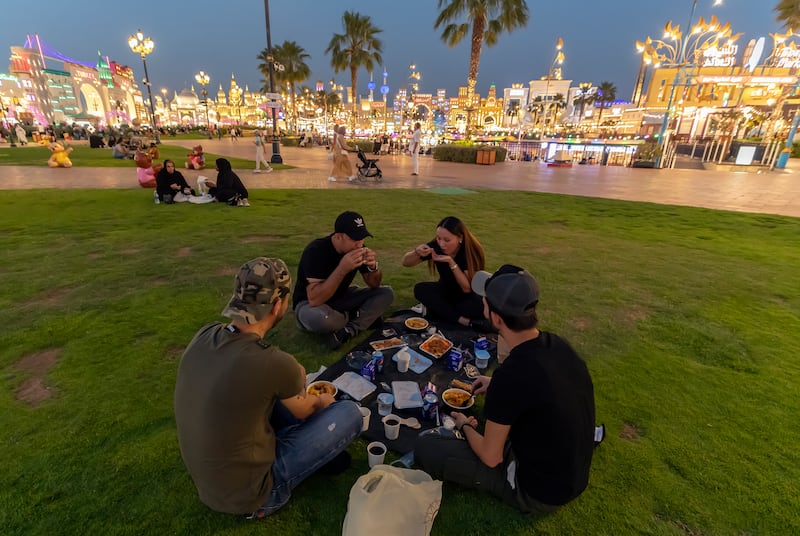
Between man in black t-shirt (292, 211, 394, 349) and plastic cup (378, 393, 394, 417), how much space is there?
3.17 ft

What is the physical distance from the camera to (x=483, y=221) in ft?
29.3

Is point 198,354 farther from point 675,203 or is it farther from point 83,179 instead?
point 83,179

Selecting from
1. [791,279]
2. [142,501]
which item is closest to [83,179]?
[142,501]

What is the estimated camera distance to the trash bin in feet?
75.5

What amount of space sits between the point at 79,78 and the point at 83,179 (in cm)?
13090

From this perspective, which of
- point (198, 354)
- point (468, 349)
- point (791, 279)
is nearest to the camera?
point (198, 354)

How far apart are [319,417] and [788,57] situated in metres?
53.6

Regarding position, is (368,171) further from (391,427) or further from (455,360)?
(391,427)

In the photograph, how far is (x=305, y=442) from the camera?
7.03ft

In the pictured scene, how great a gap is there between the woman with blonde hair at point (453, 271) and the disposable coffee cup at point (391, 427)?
1.66 meters

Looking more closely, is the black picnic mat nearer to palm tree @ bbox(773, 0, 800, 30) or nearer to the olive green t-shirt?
the olive green t-shirt

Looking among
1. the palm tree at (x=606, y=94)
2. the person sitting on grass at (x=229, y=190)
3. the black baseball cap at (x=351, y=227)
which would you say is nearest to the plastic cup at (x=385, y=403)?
the black baseball cap at (x=351, y=227)

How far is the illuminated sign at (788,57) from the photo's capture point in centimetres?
3406

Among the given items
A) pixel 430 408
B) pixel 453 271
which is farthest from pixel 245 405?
pixel 453 271
